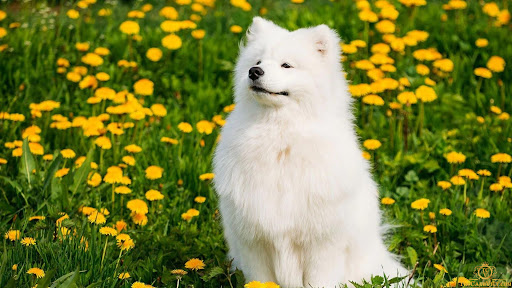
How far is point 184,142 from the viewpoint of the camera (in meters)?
5.05

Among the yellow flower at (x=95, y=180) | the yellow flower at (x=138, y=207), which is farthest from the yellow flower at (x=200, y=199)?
the yellow flower at (x=95, y=180)

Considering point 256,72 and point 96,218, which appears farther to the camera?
point 96,218

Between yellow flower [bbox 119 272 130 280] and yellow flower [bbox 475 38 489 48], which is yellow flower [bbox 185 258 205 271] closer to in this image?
yellow flower [bbox 119 272 130 280]

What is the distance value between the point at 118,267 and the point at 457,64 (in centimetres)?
371

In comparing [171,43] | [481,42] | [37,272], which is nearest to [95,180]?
[37,272]

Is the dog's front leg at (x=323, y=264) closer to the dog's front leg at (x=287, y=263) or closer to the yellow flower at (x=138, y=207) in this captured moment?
the dog's front leg at (x=287, y=263)

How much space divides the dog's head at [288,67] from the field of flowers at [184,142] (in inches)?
34.6

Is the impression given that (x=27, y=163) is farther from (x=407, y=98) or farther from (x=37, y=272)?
(x=407, y=98)

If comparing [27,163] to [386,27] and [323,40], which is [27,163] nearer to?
[323,40]

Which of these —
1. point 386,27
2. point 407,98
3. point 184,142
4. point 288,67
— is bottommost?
point 184,142

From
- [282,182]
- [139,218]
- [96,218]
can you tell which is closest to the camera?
[282,182]

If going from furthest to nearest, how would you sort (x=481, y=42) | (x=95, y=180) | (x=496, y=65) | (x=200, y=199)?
1. (x=481, y=42)
2. (x=496, y=65)
3. (x=200, y=199)
4. (x=95, y=180)

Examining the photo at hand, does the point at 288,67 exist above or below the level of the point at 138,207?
above

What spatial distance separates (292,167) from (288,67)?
1.56 ft
